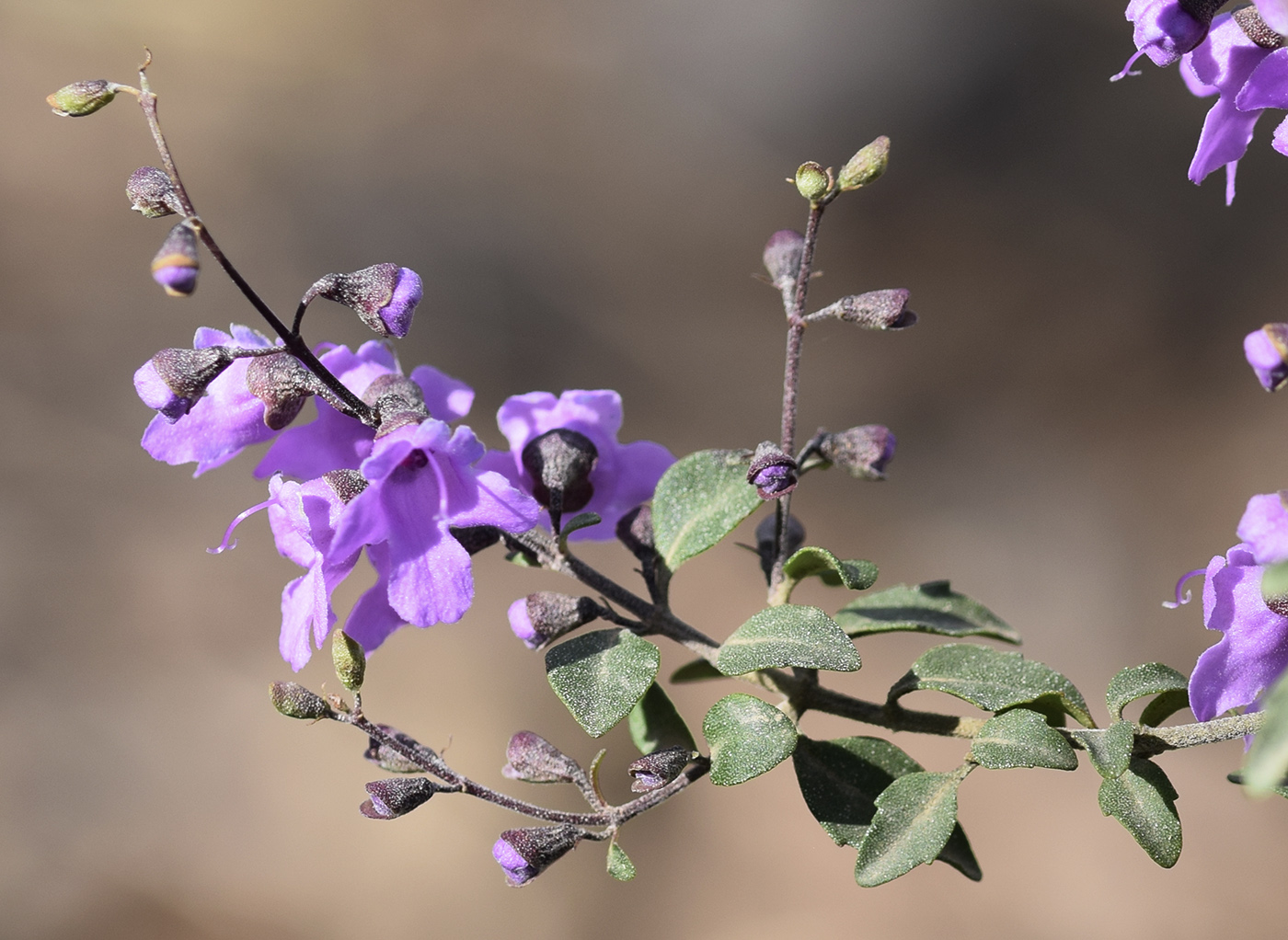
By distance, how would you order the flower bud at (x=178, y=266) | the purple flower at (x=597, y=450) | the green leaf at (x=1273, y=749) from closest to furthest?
1. the green leaf at (x=1273, y=749)
2. the flower bud at (x=178, y=266)
3. the purple flower at (x=597, y=450)

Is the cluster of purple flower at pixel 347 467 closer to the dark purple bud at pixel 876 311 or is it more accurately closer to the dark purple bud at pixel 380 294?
the dark purple bud at pixel 380 294

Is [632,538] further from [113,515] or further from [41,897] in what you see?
[113,515]

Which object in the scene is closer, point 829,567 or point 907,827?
point 907,827

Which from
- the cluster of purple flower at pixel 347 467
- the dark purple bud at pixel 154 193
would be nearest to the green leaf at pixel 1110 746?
the cluster of purple flower at pixel 347 467

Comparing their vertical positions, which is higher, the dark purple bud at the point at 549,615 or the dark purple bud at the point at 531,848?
the dark purple bud at the point at 549,615

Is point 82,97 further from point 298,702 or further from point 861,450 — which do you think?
point 861,450

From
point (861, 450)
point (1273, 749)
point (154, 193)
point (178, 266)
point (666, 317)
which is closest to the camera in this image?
point (1273, 749)

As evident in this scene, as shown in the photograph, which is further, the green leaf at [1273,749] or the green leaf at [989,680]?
the green leaf at [989,680]

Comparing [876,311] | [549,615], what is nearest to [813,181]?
[876,311]

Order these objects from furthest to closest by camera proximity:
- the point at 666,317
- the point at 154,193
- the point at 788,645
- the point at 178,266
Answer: the point at 666,317 → the point at 788,645 → the point at 154,193 → the point at 178,266
